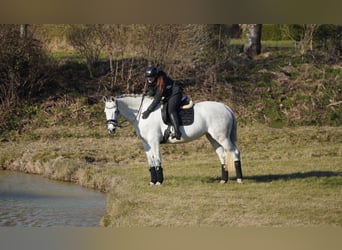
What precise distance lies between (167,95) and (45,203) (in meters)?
2.23

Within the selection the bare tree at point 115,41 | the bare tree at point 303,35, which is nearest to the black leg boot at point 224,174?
the bare tree at point 115,41

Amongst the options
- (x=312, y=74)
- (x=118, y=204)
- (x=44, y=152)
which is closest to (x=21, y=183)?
(x=44, y=152)

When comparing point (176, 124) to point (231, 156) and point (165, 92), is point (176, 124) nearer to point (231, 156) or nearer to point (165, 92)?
point (165, 92)

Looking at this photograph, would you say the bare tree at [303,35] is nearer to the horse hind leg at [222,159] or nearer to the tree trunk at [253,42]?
the tree trunk at [253,42]

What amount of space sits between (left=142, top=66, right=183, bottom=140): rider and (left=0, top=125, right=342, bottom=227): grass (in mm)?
903

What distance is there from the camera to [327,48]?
15961mm

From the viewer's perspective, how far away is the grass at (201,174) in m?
7.52

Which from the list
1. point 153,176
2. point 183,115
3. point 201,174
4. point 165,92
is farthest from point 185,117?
point 201,174

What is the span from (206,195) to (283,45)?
378 inches

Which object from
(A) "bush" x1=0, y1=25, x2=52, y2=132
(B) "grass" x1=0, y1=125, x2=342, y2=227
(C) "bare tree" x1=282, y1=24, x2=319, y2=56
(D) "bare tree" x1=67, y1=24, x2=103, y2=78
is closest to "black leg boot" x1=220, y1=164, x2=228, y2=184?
(B) "grass" x1=0, y1=125, x2=342, y2=227

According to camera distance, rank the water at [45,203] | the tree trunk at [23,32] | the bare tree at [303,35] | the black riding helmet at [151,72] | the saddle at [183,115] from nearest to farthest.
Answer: the water at [45,203] < the black riding helmet at [151,72] < the saddle at [183,115] < the tree trunk at [23,32] < the bare tree at [303,35]

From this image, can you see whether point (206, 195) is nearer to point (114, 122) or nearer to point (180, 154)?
point (114, 122)

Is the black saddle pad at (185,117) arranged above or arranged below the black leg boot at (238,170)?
above

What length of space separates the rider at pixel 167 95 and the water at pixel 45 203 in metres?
1.42
